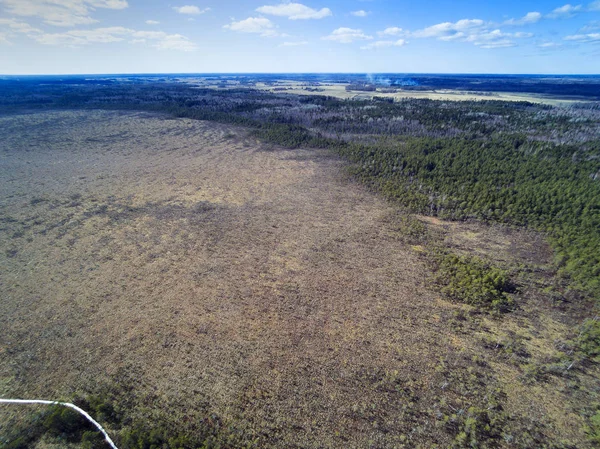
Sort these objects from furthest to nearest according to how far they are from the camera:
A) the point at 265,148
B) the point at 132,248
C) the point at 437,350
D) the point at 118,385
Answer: the point at 265,148, the point at 132,248, the point at 437,350, the point at 118,385

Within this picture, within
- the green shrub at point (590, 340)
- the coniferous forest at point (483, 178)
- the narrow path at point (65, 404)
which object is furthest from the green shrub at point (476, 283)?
the narrow path at point (65, 404)

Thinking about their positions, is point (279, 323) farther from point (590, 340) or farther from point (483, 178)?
point (483, 178)

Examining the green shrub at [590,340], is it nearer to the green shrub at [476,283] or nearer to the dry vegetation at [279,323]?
the dry vegetation at [279,323]

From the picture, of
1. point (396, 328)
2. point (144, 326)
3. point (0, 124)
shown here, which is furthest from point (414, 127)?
point (0, 124)

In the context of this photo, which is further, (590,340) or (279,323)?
(279,323)

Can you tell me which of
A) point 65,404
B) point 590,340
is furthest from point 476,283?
point 65,404

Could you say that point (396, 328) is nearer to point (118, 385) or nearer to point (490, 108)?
point (118, 385)

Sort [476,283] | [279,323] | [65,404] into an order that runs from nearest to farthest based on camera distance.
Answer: [65,404] → [279,323] → [476,283]

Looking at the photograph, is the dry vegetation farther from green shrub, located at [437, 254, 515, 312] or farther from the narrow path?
green shrub, located at [437, 254, 515, 312]
